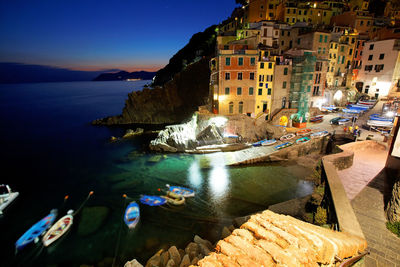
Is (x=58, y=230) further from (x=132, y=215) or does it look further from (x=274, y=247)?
(x=274, y=247)

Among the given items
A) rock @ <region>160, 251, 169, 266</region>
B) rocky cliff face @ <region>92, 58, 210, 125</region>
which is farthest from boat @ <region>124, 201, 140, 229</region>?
rocky cliff face @ <region>92, 58, 210, 125</region>

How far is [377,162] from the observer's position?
47.6ft

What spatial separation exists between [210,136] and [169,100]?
32469 mm

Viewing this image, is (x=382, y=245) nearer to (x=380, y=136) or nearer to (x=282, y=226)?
(x=282, y=226)

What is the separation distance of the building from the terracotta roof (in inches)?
2001

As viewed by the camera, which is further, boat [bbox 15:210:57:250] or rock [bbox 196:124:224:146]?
rock [bbox 196:124:224:146]

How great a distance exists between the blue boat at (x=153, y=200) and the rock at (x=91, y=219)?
4132 mm

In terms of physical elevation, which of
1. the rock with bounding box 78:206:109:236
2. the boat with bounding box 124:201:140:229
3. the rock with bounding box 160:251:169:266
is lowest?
the rock with bounding box 78:206:109:236

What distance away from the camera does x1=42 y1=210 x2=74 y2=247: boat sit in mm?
17141

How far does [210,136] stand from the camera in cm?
3306

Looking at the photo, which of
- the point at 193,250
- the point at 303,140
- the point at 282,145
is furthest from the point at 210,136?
the point at 193,250

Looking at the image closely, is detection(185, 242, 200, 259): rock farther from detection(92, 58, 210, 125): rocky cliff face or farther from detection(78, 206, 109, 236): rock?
detection(92, 58, 210, 125): rocky cliff face

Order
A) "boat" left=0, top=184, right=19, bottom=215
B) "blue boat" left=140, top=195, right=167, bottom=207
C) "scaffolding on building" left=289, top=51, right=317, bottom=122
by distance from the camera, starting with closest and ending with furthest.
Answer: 1. "blue boat" left=140, top=195, right=167, bottom=207
2. "boat" left=0, top=184, right=19, bottom=215
3. "scaffolding on building" left=289, top=51, right=317, bottom=122

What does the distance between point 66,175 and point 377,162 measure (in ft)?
126
